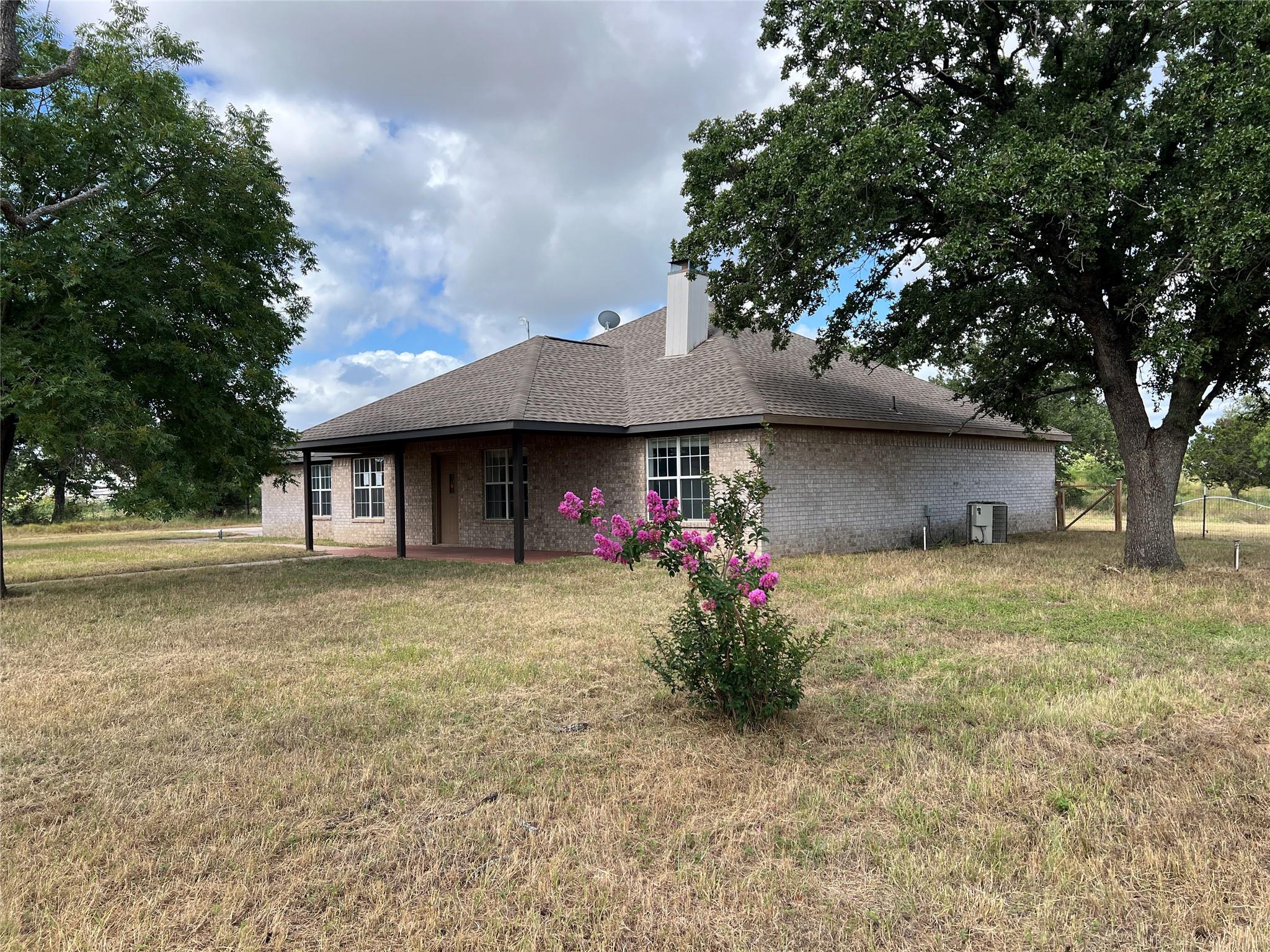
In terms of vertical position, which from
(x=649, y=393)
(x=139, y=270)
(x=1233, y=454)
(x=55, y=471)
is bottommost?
(x=55, y=471)

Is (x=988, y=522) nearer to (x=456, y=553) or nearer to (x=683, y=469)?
(x=683, y=469)

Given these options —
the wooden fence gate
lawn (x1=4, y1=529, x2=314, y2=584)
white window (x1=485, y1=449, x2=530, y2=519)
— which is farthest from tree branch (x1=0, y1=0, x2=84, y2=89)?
the wooden fence gate

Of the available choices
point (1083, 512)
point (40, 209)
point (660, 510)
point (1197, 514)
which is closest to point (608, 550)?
point (660, 510)

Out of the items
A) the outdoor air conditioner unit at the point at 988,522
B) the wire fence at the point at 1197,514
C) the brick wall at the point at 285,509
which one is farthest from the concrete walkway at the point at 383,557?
the wire fence at the point at 1197,514

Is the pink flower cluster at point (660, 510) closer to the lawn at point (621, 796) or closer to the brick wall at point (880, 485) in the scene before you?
the lawn at point (621, 796)

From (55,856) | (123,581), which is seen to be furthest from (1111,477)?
(55,856)

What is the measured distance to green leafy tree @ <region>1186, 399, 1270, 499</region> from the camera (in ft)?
116

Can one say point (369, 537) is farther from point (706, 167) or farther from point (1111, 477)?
point (1111, 477)

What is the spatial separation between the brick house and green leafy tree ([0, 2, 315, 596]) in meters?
4.43

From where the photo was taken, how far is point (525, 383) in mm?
16406

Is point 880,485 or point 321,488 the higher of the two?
point 321,488

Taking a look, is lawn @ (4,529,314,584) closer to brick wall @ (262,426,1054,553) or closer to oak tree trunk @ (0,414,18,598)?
oak tree trunk @ (0,414,18,598)

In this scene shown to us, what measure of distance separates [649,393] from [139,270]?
9737 millimetres

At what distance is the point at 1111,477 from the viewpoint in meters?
43.1
